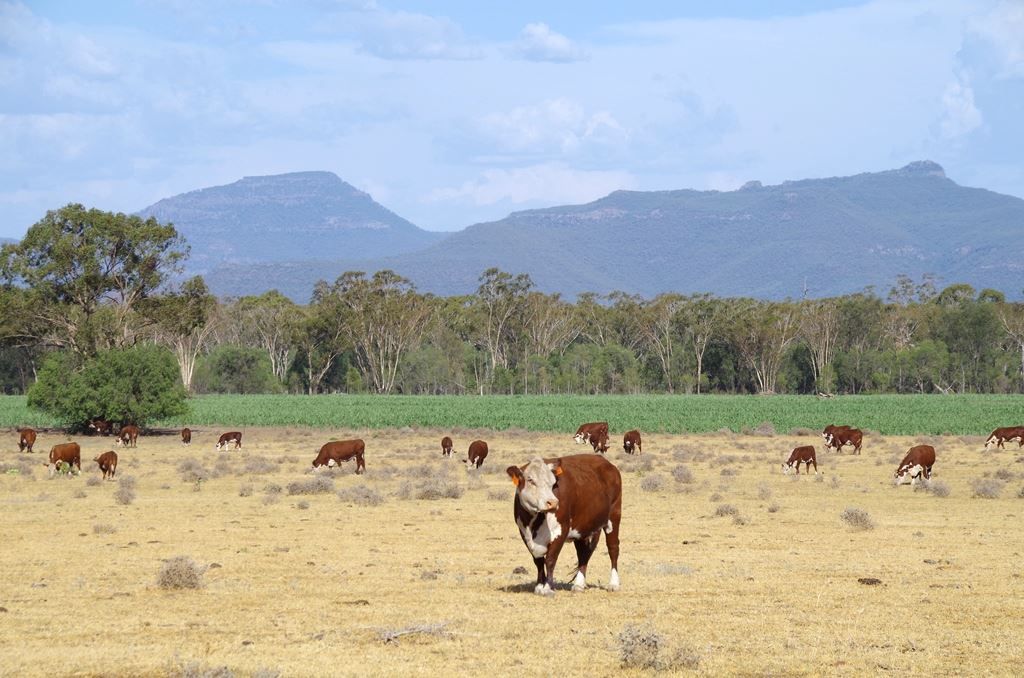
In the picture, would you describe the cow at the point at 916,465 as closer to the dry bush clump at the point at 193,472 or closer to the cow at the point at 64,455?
the dry bush clump at the point at 193,472

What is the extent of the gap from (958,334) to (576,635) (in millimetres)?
127537

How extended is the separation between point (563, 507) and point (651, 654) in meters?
3.51

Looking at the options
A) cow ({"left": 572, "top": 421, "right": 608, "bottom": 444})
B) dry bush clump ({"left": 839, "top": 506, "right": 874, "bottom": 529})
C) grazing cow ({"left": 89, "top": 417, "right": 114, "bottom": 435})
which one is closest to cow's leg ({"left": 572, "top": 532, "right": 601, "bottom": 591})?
dry bush clump ({"left": 839, "top": 506, "right": 874, "bottom": 529})

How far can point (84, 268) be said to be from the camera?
205 ft

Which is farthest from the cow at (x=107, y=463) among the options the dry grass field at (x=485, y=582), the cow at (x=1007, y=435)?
the cow at (x=1007, y=435)

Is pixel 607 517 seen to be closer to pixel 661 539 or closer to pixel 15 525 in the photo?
pixel 661 539

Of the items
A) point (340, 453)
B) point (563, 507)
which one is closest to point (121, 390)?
point (340, 453)

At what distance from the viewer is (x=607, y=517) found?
14.7 meters

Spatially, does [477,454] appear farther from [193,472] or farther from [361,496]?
[361,496]

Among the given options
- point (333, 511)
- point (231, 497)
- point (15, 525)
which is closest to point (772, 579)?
point (333, 511)

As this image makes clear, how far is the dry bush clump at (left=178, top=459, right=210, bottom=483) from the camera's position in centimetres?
3400

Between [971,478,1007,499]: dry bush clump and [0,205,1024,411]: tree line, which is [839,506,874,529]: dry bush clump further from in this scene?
[0,205,1024,411]: tree line

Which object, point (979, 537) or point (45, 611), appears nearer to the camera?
point (45, 611)

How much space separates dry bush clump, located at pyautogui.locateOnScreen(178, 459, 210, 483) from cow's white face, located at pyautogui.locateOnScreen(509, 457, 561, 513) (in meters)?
21.3
